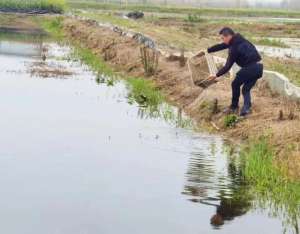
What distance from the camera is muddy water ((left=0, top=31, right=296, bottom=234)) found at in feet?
25.5

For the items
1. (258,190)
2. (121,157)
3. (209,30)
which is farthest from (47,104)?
(209,30)

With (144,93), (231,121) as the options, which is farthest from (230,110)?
(144,93)

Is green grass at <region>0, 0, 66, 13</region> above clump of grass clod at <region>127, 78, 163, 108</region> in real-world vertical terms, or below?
below

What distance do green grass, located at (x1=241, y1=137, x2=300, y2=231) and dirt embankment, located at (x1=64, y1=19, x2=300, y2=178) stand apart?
0.63 feet

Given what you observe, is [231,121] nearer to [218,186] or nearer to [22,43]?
[218,186]

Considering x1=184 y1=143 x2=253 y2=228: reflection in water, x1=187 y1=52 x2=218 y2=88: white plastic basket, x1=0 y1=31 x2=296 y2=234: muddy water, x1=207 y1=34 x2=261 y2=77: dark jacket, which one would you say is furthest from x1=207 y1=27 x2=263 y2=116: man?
x1=187 y1=52 x2=218 y2=88: white plastic basket

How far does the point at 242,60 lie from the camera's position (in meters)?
12.8

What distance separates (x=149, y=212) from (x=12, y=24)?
46273mm

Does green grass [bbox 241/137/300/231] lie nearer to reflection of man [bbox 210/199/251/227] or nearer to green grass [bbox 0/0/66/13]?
reflection of man [bbox 210/199/251/227]

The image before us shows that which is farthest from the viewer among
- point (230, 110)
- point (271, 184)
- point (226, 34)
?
point (230, 110)

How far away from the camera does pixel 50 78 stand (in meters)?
21.0

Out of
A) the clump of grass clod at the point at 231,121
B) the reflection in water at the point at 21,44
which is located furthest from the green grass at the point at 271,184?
the reflection in water at the point at 21,44

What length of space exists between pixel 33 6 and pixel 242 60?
53.2 metres

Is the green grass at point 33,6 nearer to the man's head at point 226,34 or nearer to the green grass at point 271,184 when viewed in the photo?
the man's head at point 226,34
